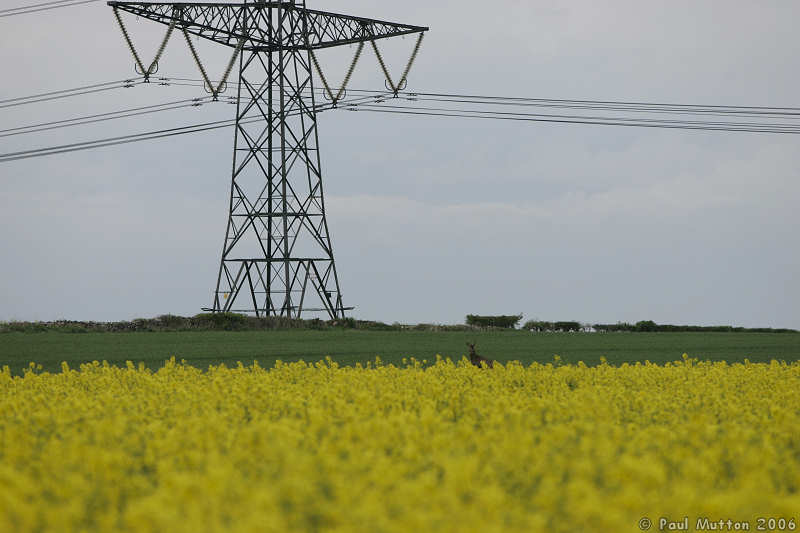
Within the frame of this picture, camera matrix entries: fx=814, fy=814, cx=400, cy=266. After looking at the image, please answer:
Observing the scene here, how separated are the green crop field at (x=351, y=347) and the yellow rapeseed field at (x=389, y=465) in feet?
36.3

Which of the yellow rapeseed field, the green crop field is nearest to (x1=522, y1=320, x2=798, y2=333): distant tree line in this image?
the green crop field

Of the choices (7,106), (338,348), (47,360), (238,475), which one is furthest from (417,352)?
(7,106)

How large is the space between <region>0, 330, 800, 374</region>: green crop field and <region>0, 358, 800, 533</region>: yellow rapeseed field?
11.1 m

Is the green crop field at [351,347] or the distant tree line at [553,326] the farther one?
the distant tree line at [553,326]

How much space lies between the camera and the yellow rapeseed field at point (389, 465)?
4.15 meters

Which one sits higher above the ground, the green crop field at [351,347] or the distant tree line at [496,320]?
the distant tree line at [496,320]

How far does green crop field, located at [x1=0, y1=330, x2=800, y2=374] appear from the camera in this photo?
2109 centimetres

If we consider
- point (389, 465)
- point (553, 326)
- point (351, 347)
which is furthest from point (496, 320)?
point (389, 465)

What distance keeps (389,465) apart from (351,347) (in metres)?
18.6

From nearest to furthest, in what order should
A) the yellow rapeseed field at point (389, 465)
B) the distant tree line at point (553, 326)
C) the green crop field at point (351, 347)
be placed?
the yellow rapeseed field at point (389, 465) → the green crop field at point (351, 347) → the distant tree line at point (553, 326)

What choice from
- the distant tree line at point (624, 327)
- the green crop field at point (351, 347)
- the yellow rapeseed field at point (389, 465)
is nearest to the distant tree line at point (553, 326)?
the distant tree line at point (624, 327)

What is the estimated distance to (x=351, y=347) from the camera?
23.8 meters

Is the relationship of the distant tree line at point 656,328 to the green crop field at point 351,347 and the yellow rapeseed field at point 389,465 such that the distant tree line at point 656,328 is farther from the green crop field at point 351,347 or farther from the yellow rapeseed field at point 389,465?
the yellow rapeseed field at point 389,465

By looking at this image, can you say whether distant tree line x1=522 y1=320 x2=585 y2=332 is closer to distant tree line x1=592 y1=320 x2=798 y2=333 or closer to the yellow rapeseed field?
distant tree line x1=592 y1=320 x2=798 y2=333
